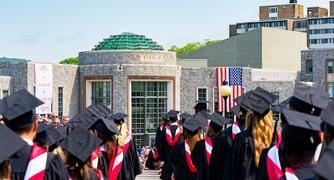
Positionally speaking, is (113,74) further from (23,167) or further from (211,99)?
(23,167)

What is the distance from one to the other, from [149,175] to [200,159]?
11348 millimetres

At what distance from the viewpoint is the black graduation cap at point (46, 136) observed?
7406mm

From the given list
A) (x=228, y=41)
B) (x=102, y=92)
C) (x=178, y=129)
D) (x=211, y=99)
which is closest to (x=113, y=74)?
(x=102, y=92)

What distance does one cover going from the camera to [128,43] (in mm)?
38219

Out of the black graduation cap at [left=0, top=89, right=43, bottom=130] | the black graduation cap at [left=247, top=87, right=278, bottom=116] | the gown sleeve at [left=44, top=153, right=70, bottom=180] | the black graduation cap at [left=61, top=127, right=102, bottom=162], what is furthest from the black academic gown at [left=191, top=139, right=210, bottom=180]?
the gown sleeve at [left=44, top=153, right=70, bottom=180]

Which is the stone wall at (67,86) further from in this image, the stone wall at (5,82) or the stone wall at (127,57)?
the stone wall at (5,82)

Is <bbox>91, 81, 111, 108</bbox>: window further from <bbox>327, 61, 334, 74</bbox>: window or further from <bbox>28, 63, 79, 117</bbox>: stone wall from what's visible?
<bbox>327, 61, 334, 74</bbox>: window

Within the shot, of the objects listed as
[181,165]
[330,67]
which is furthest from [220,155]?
[330,67]

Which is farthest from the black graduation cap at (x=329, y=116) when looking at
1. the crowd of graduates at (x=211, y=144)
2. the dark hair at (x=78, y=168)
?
the dark hair at (x=78, y=168)

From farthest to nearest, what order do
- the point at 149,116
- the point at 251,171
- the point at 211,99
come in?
the point at 211,99 → the point at 149,116 → the point at 251,171

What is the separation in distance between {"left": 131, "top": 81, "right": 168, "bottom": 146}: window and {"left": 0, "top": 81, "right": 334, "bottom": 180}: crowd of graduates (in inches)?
900

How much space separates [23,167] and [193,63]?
41511 millimetres

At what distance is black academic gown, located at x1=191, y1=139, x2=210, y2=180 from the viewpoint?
1174 cm

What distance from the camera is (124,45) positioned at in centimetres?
3809
